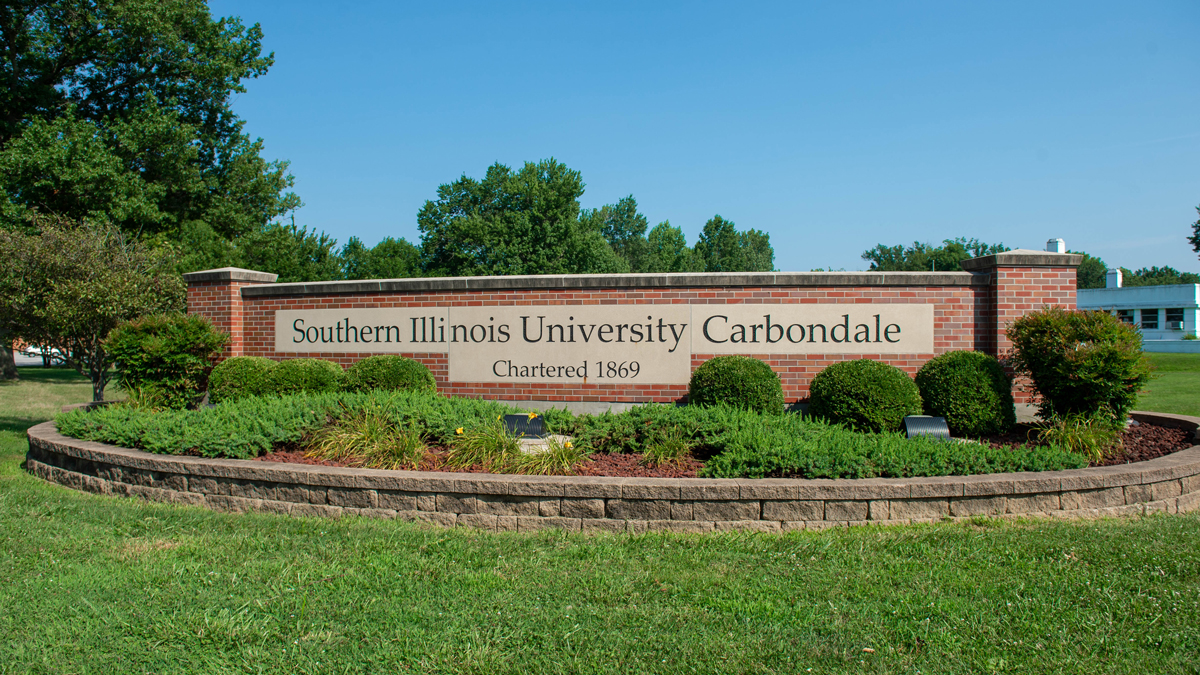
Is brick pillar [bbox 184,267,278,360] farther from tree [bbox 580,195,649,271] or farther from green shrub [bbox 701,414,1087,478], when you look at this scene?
tree [bbox 580,195,649,271]

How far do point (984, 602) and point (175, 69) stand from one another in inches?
1128

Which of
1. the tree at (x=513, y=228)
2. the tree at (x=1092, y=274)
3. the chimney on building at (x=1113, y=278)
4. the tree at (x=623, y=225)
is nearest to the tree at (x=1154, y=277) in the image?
the tree at (x=1092, y=274)

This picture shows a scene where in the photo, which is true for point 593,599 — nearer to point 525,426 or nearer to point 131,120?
point 525,426

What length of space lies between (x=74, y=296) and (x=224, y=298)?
5.95 feet

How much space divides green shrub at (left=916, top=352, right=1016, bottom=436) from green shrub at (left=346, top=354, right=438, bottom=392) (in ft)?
19.3

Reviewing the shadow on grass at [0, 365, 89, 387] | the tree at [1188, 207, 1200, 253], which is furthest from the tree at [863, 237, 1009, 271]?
the shadow on grass at [0, 365, 89, 387]

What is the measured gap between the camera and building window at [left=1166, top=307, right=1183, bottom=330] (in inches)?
2201

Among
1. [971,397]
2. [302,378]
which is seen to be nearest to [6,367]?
[302,378]

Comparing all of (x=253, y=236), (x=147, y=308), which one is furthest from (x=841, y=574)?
(x=253, y=236)

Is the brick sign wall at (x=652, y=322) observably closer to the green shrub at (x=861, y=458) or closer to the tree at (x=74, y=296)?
the tree at (x=74, y=296)

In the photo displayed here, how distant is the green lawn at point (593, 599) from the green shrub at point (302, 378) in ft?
13.4

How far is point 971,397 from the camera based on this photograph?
24.4ft

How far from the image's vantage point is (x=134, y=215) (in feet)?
72.7

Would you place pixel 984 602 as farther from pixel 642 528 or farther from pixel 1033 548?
pixel 642 528
